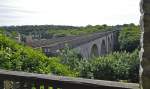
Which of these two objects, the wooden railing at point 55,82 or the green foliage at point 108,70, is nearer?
the wooden railing at point 55,82

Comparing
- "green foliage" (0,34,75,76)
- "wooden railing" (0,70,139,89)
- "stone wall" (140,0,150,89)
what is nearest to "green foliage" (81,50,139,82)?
"green foliage" (0,34,75,76)

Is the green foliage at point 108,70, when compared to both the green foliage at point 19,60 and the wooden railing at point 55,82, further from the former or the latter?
the wooden railing at point 55,82

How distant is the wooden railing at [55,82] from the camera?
8.99ft

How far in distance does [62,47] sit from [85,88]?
32.4m

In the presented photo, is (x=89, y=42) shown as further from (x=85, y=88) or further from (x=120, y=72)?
(x=85, y=88)

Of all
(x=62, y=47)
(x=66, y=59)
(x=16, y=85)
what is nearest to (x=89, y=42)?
(x=62, y=47)

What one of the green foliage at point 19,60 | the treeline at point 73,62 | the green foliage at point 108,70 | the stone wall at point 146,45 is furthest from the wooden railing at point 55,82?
the green foliage at point 108,70

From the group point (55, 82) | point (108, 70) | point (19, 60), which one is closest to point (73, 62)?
point (108, 70)

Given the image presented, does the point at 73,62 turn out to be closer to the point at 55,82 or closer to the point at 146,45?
the point at 55,82

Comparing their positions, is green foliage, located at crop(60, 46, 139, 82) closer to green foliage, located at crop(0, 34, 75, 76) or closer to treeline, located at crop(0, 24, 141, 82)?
treeline, located at crop(0, 24, 141, 82)

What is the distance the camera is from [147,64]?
2.30m

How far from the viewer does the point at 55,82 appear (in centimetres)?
294

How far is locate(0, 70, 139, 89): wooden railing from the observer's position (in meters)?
2.74

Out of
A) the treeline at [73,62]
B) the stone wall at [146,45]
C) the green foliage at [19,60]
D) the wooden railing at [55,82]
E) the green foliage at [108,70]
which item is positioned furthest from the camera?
the green foliage at [108,70]
